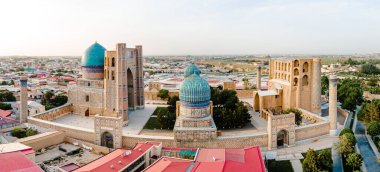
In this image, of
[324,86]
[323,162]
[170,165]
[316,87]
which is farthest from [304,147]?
[324,86]

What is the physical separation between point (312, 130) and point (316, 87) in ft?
21.4

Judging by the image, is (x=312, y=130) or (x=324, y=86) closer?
(x=312, y=130)

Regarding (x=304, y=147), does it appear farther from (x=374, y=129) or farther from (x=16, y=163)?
(x=16, y=163)

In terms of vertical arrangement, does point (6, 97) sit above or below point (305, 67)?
below

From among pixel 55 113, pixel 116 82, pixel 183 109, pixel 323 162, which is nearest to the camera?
pixel 323 162

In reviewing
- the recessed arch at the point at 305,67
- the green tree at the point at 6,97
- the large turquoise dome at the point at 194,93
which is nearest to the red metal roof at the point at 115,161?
the large turquoise dome at the point at 194,93

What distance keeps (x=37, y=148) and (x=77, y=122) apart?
751 centimetres

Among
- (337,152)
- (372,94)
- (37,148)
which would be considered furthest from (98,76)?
(372,94)

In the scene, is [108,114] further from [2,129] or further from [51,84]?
[51,84]

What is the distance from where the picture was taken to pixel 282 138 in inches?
873

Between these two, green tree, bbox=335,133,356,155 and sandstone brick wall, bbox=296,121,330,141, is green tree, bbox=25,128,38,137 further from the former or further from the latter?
green tree, bbox=335,133,356,155

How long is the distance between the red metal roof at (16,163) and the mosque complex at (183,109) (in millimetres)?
6358

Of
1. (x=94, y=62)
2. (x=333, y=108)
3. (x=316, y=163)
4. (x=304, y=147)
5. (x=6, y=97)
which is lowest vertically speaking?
(x=304, y=147)

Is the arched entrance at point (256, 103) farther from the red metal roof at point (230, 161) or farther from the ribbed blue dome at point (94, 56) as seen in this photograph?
the ribbed blue dome at point (94, 56)
